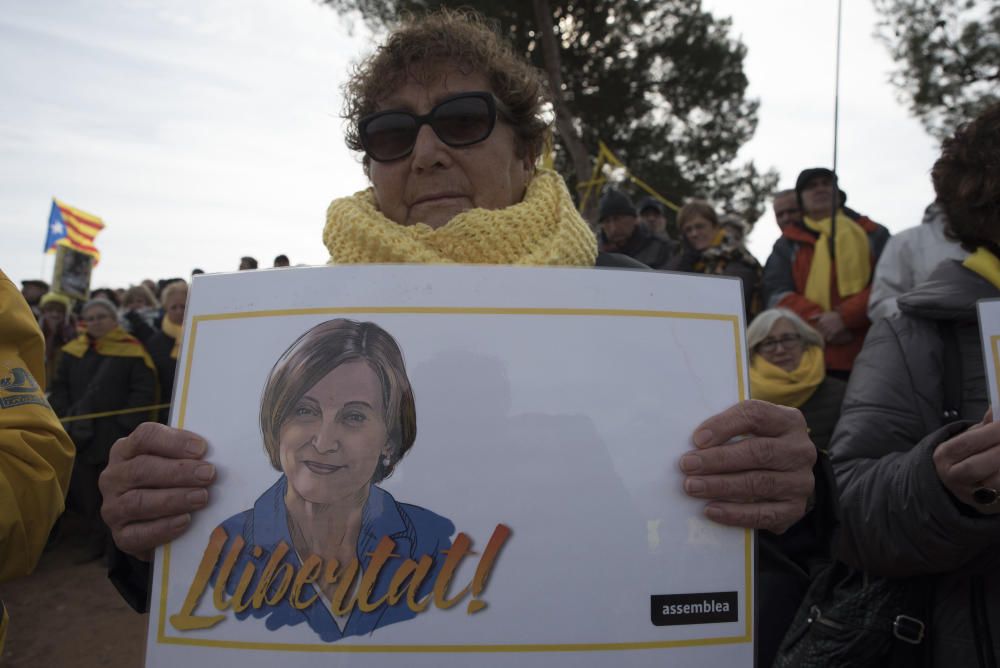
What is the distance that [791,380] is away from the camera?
3.12 m

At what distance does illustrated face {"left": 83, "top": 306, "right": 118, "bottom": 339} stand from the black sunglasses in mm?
5234

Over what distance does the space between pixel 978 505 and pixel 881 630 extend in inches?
17.5

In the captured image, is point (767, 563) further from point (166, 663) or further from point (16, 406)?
point (16, 406)

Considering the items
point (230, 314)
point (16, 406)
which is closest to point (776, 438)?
point (230, 314)

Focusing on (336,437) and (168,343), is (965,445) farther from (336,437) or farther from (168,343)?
(168,343)

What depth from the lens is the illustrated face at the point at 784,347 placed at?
3.25m

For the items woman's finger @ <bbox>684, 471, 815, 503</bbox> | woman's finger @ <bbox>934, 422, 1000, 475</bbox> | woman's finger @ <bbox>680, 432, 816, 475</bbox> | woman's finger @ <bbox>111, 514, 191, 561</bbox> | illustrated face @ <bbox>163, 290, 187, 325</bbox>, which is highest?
→ illustrated face @ <bbox>163, 290, 187, 325</bbox>

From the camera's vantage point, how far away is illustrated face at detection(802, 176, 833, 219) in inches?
163

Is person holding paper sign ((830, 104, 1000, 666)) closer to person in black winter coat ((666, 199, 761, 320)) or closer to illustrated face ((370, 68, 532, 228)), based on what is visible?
illustrated face ((370, 68, 532, 228))

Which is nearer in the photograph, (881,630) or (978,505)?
(978,505)

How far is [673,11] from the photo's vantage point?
16141mm

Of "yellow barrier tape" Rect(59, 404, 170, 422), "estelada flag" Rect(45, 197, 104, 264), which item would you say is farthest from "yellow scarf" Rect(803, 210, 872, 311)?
"estelada flag" Rect(45, 197, 104, 264)

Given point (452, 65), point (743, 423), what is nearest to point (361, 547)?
point (743, 423)

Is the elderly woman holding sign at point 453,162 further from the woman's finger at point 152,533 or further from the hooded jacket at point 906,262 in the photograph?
the hooded jacket at point 906,262
